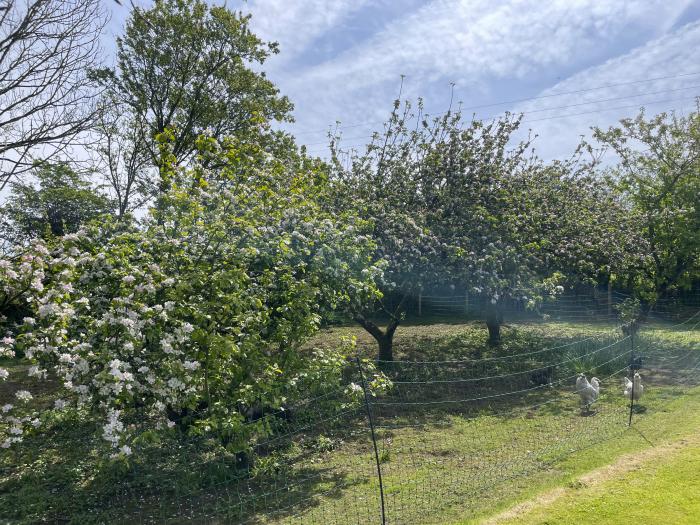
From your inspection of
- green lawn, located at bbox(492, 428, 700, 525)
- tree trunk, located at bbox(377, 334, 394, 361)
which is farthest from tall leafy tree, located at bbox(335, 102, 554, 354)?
green lawn, located at bbox(492, 428, 700, 525)

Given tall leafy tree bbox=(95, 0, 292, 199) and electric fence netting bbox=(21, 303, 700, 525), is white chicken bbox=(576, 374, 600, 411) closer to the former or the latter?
electric fence netting bbox=(21, 303, 700, 525)

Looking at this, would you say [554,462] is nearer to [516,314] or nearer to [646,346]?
[646,346]

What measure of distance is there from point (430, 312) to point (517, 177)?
29.2 feet

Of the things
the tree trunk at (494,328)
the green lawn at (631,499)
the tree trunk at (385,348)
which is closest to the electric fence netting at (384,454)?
the green lawn at (631,499)

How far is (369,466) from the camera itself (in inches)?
283

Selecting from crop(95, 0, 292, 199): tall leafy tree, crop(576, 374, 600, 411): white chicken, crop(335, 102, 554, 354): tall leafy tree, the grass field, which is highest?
crop(95, 0, 292, 199): tall leafy tree

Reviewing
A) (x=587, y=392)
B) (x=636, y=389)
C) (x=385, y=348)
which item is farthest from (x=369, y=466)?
(x=385, y=348)

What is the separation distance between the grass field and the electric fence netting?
0.02m

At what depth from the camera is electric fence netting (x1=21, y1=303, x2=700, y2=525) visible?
5.83 m

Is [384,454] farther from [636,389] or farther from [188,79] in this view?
[188,79]

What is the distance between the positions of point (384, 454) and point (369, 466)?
37 centimetres

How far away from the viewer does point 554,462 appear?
6.83 metres

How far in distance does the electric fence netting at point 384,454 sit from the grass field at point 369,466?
0.02m

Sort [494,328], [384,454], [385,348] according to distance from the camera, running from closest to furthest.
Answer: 1. [384,454]
2. [385,348]
3. [494,328]
